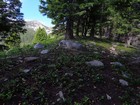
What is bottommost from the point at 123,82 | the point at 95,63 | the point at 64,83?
the point at 123,82

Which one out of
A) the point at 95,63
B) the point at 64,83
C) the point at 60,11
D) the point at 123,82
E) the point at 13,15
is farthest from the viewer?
the point at 13,15

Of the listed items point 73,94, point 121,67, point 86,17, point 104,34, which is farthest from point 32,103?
point 104,34

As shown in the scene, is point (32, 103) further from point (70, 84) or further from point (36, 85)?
point (70, 84)

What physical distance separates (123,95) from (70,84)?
8.43 ft

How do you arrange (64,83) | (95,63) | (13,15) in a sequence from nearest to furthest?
1. (64,83)
2. (95,63)
3. (13,15)

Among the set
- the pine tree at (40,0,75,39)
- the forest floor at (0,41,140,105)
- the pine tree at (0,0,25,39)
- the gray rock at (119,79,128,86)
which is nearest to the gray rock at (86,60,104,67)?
the forest floor at (0,41,140,105)

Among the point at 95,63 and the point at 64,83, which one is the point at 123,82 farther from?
the point at 64,83

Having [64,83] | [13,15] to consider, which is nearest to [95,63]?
[64,83]

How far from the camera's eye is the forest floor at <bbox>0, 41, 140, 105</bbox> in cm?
960

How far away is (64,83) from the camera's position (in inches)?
424

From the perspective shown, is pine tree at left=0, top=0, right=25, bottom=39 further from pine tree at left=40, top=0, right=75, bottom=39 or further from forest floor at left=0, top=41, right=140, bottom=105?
forest floor at left=0, top=41, right=140, bottom=105

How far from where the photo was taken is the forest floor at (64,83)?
9602mm

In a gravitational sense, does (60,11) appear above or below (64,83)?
above

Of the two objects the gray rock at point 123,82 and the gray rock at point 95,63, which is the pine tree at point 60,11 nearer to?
the gray rock at point 95,63
